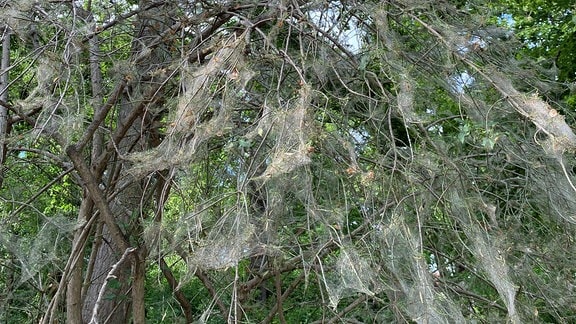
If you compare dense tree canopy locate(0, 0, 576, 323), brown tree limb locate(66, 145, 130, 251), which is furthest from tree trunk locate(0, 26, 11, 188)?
brown tree limb locate(66, 145, 130, 251)

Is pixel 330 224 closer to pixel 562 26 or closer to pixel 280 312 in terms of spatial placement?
pixel 280 312

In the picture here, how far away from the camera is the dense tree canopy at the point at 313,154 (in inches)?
94.5

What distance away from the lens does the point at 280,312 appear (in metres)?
3.53

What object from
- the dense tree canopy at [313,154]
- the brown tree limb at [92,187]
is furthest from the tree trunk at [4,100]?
the brown tree limb at [92,187]

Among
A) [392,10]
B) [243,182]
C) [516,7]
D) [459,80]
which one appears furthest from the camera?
[516,7]

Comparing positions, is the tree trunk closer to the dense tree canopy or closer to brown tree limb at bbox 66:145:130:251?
the dense tree canopy

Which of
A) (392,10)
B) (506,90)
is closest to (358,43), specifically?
(392,10)

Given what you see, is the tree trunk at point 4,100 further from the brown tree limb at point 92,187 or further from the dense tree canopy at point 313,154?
the brown tree limb at point 92,187

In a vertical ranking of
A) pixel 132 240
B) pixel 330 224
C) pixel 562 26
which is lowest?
pixel 562 26

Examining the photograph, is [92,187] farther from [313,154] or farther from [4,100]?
[313,154]

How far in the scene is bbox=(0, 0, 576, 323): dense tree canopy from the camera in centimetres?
240

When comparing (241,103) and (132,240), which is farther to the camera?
(132,240)

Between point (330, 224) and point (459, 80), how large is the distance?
94cm

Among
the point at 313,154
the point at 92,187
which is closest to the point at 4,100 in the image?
the point at 92,187
